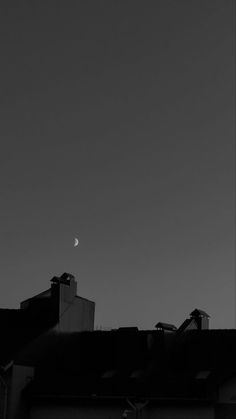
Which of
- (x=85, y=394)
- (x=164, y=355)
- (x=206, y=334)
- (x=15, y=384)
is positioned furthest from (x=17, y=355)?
(x=206, y=334)

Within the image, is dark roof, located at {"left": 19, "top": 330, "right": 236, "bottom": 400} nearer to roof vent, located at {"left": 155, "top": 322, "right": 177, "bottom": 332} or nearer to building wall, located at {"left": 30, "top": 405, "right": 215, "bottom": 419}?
building wall, located at {"left": 30, "top": 405, "right": 215, "bottom": 419}

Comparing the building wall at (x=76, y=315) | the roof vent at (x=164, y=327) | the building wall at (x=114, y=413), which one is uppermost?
the building wall at (x=76, y=315)

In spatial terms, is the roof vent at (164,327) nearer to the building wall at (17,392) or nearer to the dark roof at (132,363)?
the dark roof at (132,363)

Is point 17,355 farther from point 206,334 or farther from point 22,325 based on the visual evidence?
point 206,334

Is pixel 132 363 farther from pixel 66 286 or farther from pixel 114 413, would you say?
pixel 66 286

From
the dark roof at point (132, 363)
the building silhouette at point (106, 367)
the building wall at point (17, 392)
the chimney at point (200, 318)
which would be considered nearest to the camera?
the building silhouette at point (106, 367)

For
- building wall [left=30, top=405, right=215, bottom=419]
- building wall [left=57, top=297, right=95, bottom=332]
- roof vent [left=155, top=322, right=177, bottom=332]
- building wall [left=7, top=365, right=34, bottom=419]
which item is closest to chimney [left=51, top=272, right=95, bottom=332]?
building wall [left=57, top=297, right=95, bottom=332]

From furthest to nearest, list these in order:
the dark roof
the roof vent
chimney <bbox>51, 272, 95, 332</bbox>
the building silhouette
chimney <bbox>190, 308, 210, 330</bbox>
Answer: chimney <bbox>190, 308, 210, 330</bbox> → the roof vent → chimney <bbox>51, 272, 95, 332</bbox> → the dark roof → the building silhouette

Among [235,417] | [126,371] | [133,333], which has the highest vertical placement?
[133,333]

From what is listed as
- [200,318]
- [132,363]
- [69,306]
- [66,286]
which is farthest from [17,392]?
[200,318]

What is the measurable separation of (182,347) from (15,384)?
15.7 metres

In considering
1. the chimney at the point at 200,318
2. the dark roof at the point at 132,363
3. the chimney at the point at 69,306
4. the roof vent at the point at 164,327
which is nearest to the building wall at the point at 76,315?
the chimney at the point at 69,306

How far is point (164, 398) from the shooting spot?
4922cm

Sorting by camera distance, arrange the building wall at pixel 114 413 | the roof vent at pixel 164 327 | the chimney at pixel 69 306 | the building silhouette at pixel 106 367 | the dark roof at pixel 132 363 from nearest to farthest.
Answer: the building wall at pixel 114 413
the building silhouette at pixel 106 367
the dark roof at pixel 132 363
the chimney at pixel 69 306
the roof vent at pixel 164 327
